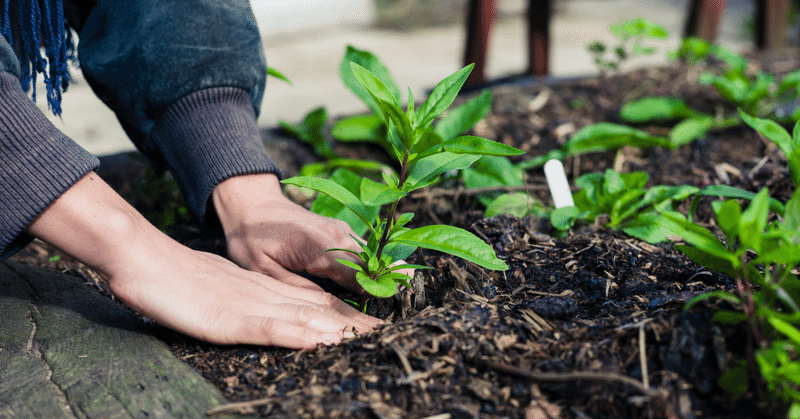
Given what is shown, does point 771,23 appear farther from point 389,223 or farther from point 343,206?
point 389,223

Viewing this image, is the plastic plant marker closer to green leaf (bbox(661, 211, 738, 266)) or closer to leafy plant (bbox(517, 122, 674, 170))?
leafy plant (bbox(517, 122, 674, 170))

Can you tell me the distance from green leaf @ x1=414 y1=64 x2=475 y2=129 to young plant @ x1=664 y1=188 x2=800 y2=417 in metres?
0.44

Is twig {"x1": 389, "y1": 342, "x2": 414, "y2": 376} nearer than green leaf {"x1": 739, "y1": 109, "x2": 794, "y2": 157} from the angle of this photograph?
Yes

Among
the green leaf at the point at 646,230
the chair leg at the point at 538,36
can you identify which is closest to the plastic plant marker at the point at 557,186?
the green leaf at the point at 646,230

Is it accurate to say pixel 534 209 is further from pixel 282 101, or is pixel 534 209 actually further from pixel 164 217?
pixel 282 101

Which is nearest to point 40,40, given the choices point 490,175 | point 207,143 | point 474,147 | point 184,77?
Result: point 184,77

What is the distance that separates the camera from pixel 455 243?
3.43 feet

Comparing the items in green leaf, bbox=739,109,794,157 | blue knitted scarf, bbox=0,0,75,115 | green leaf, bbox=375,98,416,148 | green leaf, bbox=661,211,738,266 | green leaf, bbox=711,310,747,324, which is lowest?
green leaf, bbox=711,310,747,324

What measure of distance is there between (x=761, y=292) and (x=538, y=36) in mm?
2836

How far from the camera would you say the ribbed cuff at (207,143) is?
1490 mm

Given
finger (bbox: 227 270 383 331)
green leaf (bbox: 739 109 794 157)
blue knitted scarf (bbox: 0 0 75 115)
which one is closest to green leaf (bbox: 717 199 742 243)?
green leaf (bbox: 739 109 794 157)

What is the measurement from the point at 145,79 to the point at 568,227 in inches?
48.1

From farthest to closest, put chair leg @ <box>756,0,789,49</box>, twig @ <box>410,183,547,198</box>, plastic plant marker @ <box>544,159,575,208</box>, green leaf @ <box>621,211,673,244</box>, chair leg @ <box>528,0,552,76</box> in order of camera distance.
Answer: chair leg @ <box>756,0,789,49</box> < chair leg @ <box>528,0,552,76</box> < twig @ <box>410,183,547,198</box> < plastic plant marker @ <box>544,159,575,208</box> < green leaf @ <box>621,211,673,244</box>

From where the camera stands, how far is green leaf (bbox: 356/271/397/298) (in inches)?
40.9
